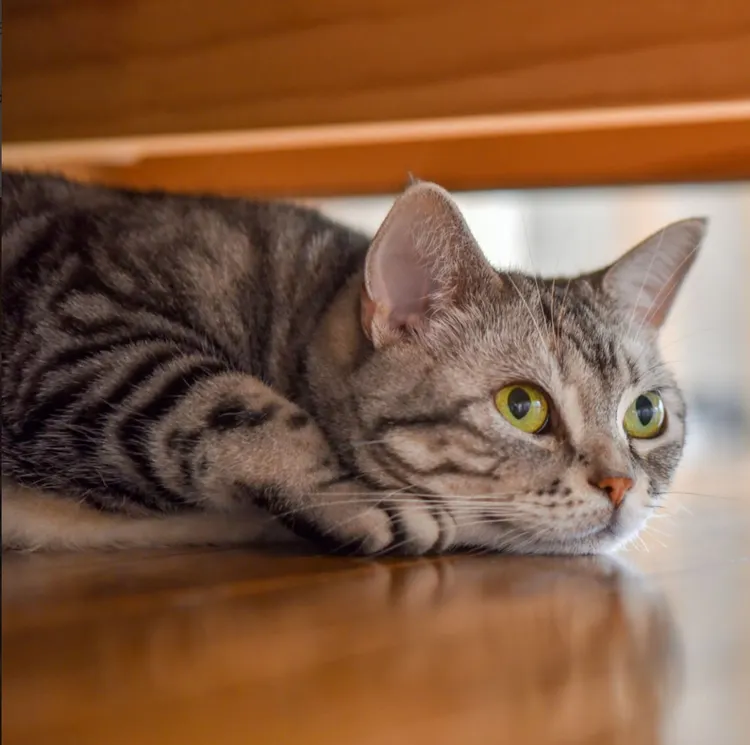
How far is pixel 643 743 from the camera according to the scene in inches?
22.2

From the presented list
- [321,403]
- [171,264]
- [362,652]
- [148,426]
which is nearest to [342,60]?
[171,264]

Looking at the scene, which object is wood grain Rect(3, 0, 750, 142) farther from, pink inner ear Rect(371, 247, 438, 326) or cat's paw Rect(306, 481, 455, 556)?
cat's paw Rect(306, 481, 455, 556)

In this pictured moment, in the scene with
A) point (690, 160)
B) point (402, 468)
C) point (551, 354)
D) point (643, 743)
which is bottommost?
point (643, 743)

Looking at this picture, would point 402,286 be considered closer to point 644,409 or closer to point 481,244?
point 644,409

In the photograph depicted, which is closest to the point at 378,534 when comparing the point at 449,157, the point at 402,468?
the point at 402,468

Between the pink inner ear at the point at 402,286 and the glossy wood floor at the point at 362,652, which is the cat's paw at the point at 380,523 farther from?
the pink inner ear at the point at 402,286

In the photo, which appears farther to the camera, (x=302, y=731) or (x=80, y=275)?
(x=80, y=275)

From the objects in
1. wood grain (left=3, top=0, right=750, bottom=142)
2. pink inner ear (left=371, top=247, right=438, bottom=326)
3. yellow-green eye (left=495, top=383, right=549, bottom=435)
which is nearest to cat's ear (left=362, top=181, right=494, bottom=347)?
pink inner ear (left=371, top=247, right=438, bottom=326)

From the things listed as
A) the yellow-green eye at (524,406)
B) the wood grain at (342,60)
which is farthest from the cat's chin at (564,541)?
the wood grain at (342,60)

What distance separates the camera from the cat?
955mm

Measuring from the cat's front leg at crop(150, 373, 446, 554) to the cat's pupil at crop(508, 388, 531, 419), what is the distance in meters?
0.13

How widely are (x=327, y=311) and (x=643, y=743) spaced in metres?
0.67

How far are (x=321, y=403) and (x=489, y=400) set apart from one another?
0.61 ft

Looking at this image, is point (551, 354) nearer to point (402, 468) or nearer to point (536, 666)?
point (402, 468)
